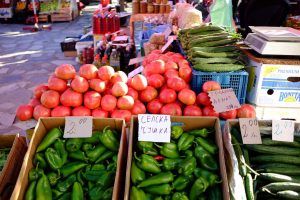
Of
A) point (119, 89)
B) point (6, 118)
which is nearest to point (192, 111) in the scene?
point (119, 89)

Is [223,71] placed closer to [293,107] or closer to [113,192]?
[293,107]

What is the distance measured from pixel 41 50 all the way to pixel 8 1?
4218mm

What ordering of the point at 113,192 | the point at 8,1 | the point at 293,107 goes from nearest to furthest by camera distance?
the point at 113,192 < the point at 293,107 < the point at 8,1

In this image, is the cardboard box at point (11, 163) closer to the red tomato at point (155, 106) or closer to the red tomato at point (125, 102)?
the red tomato at point (125, 102)

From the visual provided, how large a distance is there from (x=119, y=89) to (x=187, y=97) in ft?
1.69

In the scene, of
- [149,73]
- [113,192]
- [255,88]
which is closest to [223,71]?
[255,88]

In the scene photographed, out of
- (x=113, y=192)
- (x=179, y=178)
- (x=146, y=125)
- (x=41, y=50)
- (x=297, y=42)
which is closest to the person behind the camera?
(x=113, y=192)

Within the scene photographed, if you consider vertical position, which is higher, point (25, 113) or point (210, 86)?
point (210, 86)

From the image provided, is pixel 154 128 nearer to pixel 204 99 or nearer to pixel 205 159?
pixel 205 159

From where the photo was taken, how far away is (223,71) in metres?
2.39

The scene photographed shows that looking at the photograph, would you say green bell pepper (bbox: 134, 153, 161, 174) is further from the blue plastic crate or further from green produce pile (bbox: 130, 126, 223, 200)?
the blue plastic crate

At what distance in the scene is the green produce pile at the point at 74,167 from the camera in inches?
69.3

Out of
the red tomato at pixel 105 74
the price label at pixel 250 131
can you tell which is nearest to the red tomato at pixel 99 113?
the red tomato at pixel 105 74

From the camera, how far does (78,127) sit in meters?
1.99
